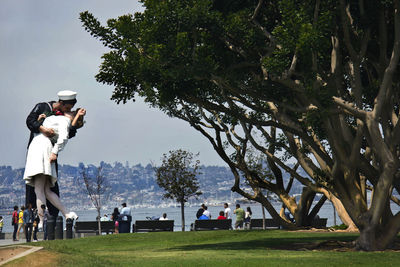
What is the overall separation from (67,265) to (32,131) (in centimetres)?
600

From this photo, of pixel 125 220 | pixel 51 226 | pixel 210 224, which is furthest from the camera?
pixel 125 220

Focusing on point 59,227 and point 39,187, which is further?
point 59,227

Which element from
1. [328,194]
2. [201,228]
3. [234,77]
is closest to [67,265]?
[234,77]

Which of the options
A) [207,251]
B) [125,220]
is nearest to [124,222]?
[125,220]

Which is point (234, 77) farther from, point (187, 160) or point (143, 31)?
point (187, 160)

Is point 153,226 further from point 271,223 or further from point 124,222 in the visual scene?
point 271,223

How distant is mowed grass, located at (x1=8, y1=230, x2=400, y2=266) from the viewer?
1431 cm

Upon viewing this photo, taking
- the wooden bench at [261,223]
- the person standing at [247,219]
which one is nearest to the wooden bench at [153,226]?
the wooden bench at [261,223]

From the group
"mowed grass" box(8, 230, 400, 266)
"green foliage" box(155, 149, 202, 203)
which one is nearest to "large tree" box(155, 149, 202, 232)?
"green foliage" box(155, 149, 202, 203)

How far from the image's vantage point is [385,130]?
20250 mm

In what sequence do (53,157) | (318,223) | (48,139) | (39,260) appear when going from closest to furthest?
(39,260), (53,157), (48,139), (318,223)

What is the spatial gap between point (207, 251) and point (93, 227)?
1633 cm

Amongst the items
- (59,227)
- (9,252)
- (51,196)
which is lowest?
(9,252)

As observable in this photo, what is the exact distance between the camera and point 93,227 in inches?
1330
